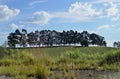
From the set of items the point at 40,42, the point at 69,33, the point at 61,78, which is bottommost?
the point at 61,78

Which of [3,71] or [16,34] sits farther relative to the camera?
[16,34]

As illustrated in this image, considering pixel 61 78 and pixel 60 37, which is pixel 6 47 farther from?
pixel 60 37

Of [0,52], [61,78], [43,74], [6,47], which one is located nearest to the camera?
[61,78]

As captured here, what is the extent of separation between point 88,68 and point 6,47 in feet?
44.3

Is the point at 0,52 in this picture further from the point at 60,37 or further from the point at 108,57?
the point at 60,37

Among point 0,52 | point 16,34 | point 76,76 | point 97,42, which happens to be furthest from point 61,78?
point 97,42

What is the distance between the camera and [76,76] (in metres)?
13.3

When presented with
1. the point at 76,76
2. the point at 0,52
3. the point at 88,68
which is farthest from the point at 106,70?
the point at 0,52

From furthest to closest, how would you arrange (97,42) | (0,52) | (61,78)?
(97,42) → (0,52) → (61,78)

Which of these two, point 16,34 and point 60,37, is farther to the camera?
point 60,37

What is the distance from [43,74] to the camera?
13891mm

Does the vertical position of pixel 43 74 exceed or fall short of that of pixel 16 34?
it falls short

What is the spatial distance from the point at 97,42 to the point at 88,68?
63070mm

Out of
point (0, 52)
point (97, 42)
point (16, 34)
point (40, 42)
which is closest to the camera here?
point (40, 42)
